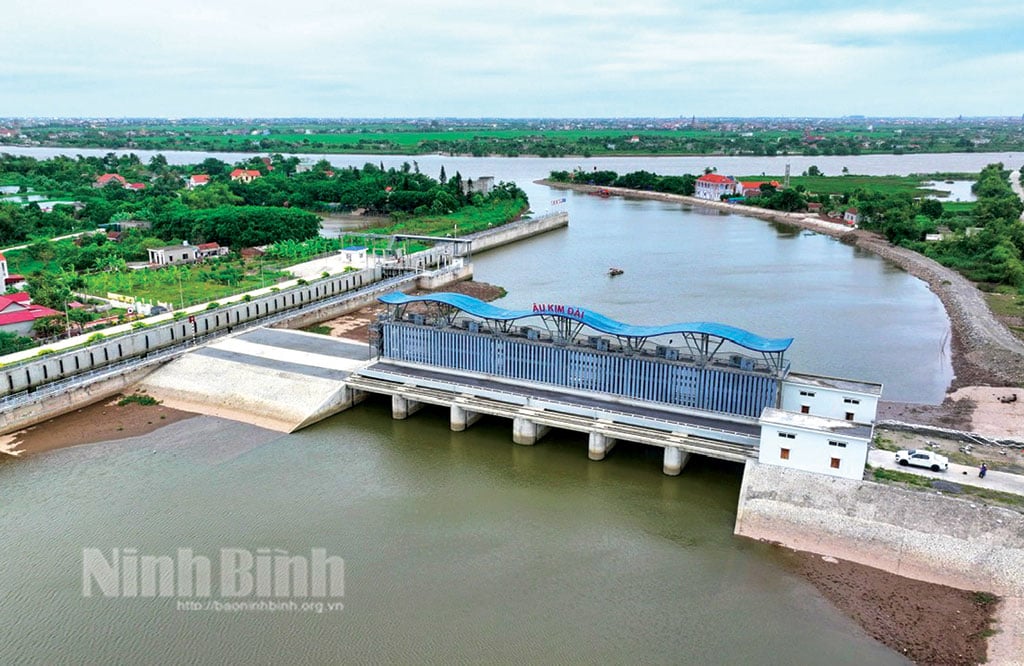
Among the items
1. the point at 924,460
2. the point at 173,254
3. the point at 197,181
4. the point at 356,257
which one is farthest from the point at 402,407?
the point at 197,181

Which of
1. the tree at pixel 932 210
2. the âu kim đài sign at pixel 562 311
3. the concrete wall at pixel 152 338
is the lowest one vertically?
the concrete wall at pixel 152 338

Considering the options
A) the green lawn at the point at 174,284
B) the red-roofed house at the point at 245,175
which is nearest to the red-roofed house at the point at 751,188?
the red-roofed house at the point at 245,175

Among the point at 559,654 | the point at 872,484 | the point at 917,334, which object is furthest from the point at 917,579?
the point at 917,334

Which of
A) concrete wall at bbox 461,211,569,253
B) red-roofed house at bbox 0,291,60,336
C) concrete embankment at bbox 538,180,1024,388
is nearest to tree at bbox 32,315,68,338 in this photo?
red-roofed house at bbox 0,291,60,336

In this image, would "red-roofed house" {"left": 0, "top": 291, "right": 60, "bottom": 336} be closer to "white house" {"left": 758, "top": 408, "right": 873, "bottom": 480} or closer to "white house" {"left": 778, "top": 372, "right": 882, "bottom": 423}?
"white house" {"left": 758, "top": 408, "right": 873, "bottom": 480}

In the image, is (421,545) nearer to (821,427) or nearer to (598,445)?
(598,445)

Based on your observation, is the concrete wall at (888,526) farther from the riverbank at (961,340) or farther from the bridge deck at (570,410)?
the riverbank at (961,340)
